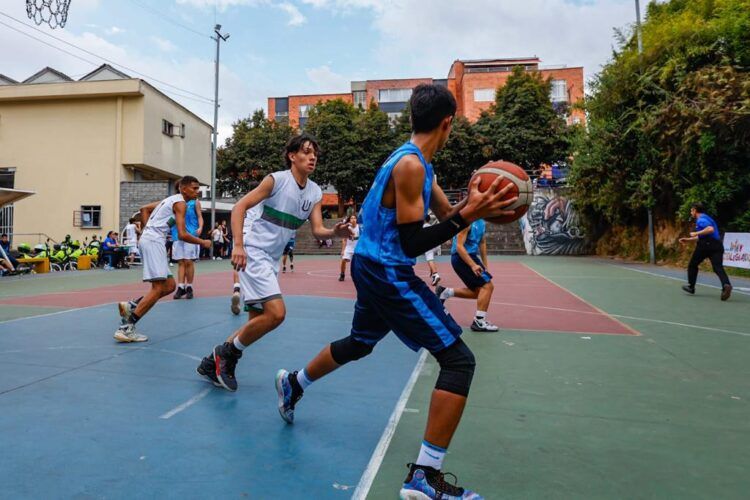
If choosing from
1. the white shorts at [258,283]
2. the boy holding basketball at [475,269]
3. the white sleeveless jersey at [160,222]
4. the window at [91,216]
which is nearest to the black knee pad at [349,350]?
the white shorts at [258,283]

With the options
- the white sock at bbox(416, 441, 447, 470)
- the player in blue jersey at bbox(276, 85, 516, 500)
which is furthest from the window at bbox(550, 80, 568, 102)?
the white sock at bbox(416, 441, 447, 470)

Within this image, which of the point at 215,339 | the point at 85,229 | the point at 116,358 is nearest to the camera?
the point at 116,358

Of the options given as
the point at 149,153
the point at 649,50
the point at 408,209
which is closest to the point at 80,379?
the point at 408,209

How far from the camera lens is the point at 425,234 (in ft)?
8.27

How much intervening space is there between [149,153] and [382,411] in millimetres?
27409

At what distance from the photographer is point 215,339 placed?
6.10 m

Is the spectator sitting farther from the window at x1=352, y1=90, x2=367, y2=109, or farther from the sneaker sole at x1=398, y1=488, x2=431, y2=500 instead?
the window at x1=352, y1=90, x2=367, y2=109

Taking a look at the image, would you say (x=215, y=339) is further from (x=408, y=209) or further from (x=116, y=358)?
(x=408, y=209)

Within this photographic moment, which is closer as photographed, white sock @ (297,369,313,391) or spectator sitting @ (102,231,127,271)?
white sock @ (297,369,313,391)

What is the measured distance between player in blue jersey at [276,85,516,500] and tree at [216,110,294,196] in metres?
40.7

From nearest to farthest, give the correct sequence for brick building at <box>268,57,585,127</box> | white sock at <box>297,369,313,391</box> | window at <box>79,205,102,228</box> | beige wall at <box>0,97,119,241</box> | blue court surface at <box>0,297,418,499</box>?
blue court surface at <box>0,297,418,499</box> < white sock at <box>297,369,313,391</box> < beige wall at <box>0,97,119,241</box> < window at <box>79,205,102,228</box> < brick building at <box>268,57,585,127</box>

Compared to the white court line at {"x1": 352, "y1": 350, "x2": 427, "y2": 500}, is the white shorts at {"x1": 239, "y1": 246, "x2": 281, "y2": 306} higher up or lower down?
higher up

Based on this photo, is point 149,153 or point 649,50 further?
point 149,153

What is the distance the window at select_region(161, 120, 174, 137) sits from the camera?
95.3 ft
